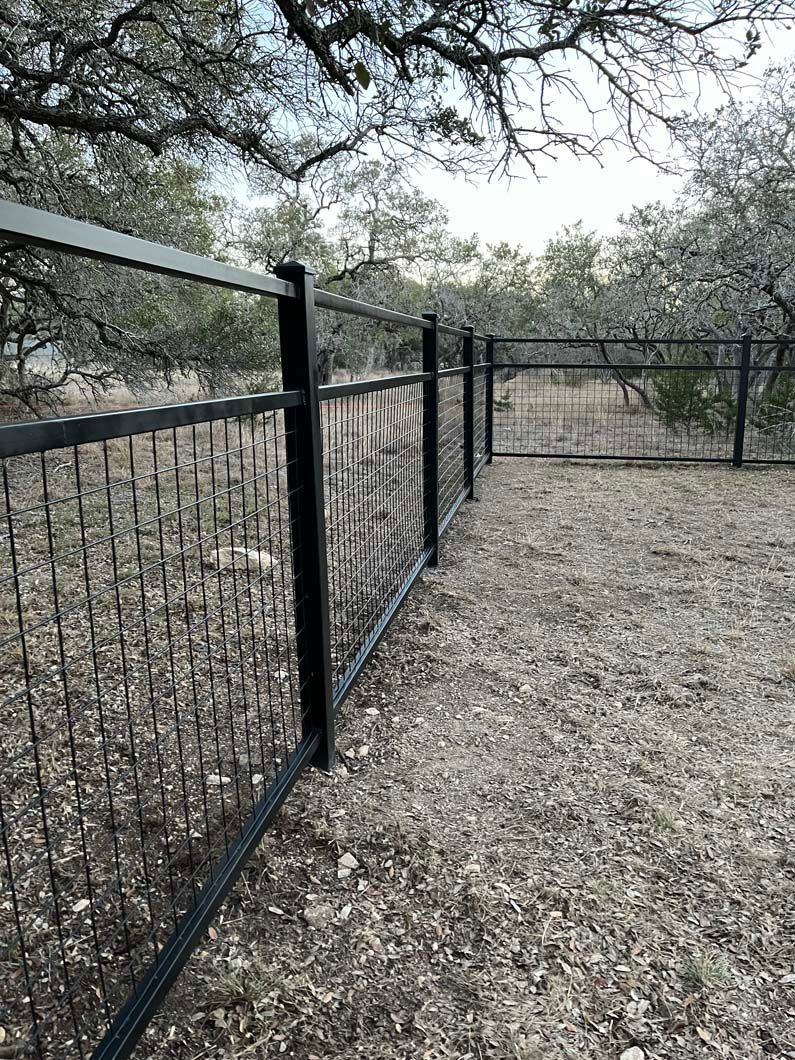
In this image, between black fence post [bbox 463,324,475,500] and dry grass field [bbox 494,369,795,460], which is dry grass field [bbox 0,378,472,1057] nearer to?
black fence post [bbox 463,324,475,500]

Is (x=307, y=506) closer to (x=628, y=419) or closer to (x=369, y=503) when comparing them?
(x=369, y=503)

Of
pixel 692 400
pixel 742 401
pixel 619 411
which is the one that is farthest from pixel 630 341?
pixel 619 411

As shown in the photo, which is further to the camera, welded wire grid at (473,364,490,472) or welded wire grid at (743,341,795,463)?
welded wire grid at (743,341,795,463)

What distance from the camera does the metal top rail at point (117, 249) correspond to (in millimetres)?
917

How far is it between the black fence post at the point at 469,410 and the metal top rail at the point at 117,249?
4.09 metres

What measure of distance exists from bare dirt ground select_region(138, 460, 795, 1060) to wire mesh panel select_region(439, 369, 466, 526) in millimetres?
1670

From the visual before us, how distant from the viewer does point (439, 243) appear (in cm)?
1914

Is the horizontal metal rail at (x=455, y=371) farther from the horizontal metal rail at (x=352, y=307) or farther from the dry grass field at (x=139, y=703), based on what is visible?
the horizontal metal rail at (x=352, y=307)

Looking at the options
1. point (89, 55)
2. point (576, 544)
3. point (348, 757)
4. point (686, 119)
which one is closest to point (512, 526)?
point (576, 544)

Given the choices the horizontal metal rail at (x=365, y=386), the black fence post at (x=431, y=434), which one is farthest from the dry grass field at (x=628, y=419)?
the horizontal metal rail at (x=365, y=386)

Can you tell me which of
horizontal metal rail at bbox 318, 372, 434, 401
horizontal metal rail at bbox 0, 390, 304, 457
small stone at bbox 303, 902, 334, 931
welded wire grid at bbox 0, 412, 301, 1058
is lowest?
small stone at bbox 303, 902, 334, 931

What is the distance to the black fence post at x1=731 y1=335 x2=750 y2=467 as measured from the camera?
7.43 metres

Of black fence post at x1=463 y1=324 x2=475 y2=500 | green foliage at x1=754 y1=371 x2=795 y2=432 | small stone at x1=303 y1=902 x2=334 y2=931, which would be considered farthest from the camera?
green foliage at x1=754 y1=371 x2=795 y2=432

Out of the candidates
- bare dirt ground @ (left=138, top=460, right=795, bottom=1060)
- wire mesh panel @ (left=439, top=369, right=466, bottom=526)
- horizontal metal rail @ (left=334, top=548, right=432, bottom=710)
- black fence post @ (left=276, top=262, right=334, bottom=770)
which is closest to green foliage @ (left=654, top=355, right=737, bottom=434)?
wire mesh panel @ (left=439, top=369, right=466, bottom=526)
